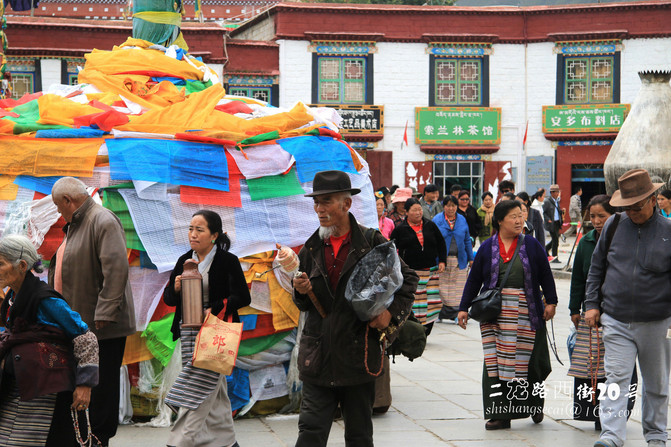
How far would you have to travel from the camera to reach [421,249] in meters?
9.88

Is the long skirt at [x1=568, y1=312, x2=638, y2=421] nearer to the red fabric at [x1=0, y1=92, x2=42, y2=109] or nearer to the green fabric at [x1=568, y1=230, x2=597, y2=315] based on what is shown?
the green fabric at [x1=568, y1=230, x2=597, y2=315]

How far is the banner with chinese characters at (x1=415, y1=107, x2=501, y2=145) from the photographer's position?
25641 millimetres

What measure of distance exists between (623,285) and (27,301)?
3.46 meters

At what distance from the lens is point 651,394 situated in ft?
18.3

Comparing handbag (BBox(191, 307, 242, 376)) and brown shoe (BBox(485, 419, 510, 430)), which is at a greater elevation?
handbag (BBox(191, 307, 242, 376))

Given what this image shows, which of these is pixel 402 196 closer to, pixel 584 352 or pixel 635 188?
pixel 584 352

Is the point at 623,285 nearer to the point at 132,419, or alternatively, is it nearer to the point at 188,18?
the point at 132,419

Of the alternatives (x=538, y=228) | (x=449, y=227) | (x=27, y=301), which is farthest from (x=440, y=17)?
(x=27, y=301)

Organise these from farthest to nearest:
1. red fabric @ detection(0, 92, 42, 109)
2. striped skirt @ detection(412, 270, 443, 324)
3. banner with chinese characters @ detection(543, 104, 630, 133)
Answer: banner with chinese characters @ detection(543, 104, 630, 133)
striped skirt @ detection(412, 270, 443, 324)
red fabric @ detection(0, 92, 42, 109)

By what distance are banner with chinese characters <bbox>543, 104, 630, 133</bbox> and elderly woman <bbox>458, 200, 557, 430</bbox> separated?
66.0 feet

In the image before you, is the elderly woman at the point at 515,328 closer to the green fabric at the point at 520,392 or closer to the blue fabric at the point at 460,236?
the green fabric at the point at 520,392

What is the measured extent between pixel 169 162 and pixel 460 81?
66.3 feet

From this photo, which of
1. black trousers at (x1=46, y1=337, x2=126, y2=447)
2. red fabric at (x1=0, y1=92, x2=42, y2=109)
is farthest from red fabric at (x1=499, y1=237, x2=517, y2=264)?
red fabric at (x1=0, y1=92, x2=42, y2=109)

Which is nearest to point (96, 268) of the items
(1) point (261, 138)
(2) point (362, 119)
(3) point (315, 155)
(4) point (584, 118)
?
(1) point (261, 138)
